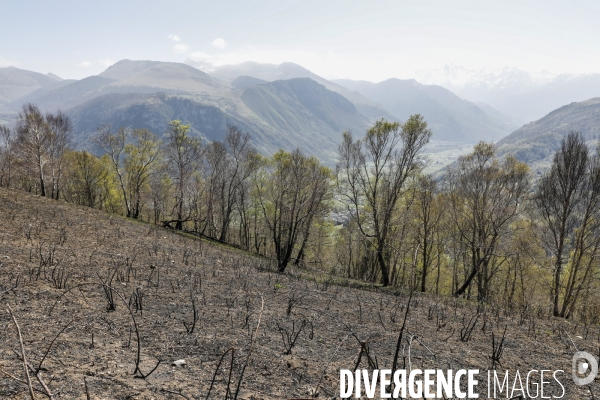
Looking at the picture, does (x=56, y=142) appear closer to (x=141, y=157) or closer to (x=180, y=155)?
(x=141, y=157)

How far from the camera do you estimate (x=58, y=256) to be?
13.3 meters

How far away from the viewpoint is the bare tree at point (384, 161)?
24.1 meters

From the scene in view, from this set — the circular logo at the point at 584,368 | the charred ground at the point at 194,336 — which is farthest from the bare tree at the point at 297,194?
the circular logo at the point at 584,368

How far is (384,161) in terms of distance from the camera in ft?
81.6

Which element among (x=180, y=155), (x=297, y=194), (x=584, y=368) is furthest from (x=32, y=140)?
(x=584, y=368)

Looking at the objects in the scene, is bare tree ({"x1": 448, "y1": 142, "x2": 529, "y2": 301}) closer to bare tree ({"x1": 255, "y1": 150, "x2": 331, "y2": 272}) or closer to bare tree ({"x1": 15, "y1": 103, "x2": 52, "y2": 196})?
bare tree ({"x1": 255, "y1": 150, "x2": 331, "y2": 272})

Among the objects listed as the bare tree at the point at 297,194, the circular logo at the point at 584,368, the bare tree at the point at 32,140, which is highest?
the bare tree at the point at 32,140

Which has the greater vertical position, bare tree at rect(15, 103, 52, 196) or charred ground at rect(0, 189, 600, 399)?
bare tree at rect(15, 103, 52, 196)

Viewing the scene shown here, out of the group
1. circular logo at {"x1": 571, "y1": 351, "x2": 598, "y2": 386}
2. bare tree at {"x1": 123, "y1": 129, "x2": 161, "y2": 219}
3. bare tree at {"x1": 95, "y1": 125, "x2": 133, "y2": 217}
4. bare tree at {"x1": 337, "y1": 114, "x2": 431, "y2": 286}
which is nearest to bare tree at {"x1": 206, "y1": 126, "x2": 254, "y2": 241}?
bare tree at {"x1": 123, "y1": 129, "x2": 161, "y2": 219}

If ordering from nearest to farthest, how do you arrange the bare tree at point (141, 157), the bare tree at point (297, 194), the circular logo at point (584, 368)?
the circular logo at point (584, 368), the bare tree at point (297, 194), the bare tree at point (141, 157)

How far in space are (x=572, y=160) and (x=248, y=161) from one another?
108 ft

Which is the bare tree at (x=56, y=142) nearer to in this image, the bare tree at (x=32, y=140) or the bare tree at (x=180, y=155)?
the bare tree at (x=32, y=140)

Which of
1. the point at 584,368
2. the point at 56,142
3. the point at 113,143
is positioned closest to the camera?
the point at 584,368

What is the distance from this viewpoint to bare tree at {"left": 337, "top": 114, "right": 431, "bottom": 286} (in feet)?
79.2
